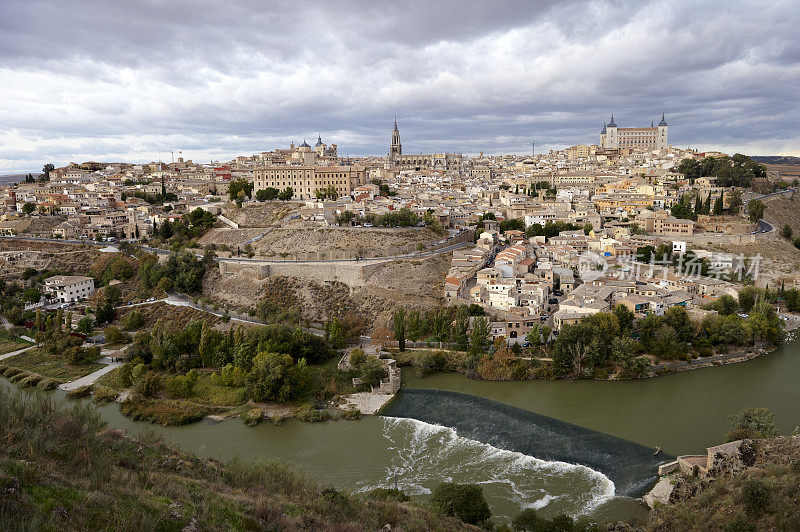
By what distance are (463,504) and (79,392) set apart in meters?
10.8

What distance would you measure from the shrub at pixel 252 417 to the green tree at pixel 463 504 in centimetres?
539

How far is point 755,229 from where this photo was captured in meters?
23.7

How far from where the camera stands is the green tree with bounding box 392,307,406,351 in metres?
15.4

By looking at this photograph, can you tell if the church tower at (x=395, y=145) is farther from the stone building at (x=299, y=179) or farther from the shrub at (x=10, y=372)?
the shrub at (x=10, y=372)

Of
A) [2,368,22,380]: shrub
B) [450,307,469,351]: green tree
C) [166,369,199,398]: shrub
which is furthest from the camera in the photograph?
[450,307,469,351]: green tree

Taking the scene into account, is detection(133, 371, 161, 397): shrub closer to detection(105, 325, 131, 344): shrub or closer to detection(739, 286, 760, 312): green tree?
Answer: detection(105, 325, 131, 344): shrub

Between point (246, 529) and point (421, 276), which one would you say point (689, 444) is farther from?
point (421, 276)

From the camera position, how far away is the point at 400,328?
15.4 m

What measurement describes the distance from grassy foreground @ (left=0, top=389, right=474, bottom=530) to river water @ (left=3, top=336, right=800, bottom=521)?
2190mm

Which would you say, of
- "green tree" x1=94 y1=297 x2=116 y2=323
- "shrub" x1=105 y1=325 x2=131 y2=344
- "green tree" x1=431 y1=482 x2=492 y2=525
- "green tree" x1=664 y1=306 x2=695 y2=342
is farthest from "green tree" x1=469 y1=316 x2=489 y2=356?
"green tree" x1=94 y1=297 x2=116 y2=323

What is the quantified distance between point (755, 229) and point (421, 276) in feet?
54.2

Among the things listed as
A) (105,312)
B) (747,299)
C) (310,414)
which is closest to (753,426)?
(310,414)

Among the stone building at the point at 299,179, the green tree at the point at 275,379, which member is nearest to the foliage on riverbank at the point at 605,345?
the green tree at the point at 275,379

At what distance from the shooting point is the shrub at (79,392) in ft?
42.7
